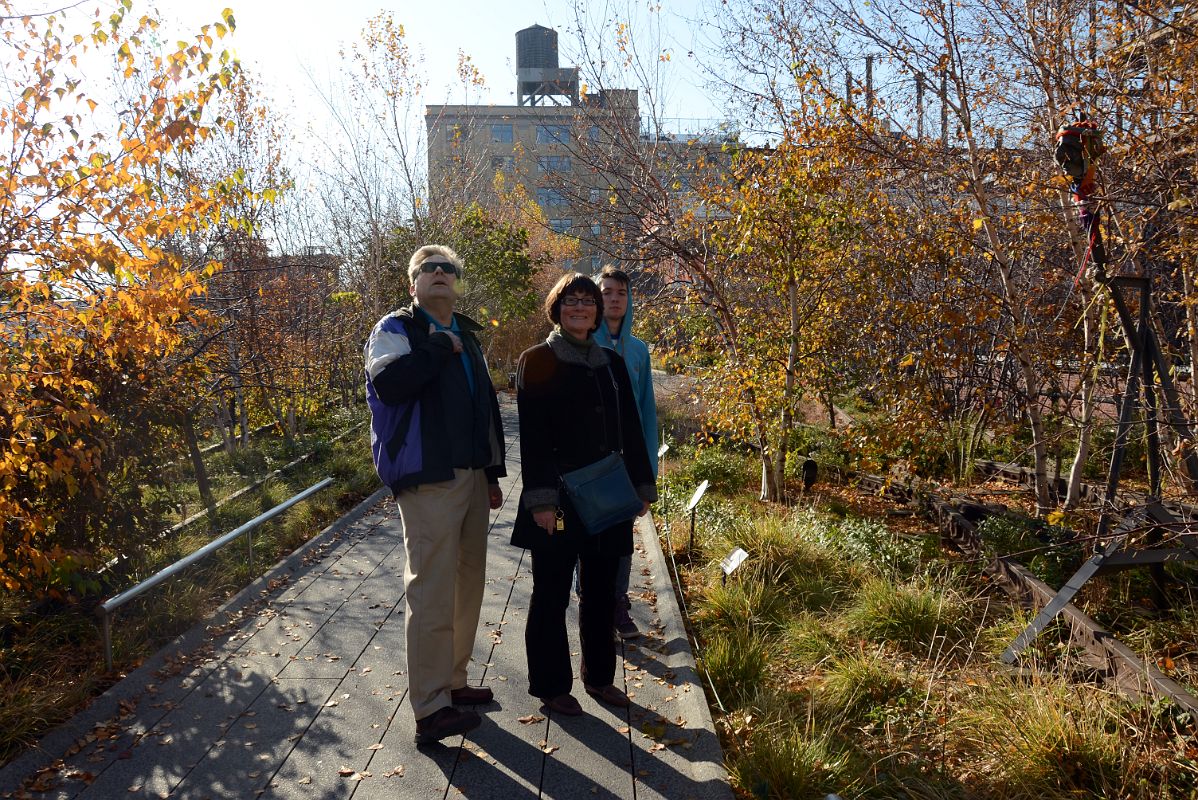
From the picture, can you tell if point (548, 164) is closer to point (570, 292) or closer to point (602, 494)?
point (570, 292)

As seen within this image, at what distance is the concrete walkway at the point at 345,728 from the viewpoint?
11.8 feet

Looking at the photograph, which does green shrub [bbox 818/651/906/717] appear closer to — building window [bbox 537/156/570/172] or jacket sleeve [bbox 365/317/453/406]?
jacket sleeve [bbox 365/317/453/406]

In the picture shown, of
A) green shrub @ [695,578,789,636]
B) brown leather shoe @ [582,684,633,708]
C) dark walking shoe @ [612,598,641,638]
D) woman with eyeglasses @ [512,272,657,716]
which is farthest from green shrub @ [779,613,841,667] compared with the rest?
woman with eyeglasses @ [512,272,657,716]

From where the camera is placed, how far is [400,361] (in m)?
3.68

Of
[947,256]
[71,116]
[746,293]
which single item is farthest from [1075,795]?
[746,293]

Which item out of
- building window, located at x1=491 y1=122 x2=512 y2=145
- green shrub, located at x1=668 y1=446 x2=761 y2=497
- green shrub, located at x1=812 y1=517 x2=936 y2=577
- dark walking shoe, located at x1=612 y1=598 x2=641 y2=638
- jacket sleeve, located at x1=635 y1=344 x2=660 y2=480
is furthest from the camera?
building window, located at x1=491 y1=122 x2=512 y2=145

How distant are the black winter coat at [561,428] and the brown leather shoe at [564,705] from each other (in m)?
0.72

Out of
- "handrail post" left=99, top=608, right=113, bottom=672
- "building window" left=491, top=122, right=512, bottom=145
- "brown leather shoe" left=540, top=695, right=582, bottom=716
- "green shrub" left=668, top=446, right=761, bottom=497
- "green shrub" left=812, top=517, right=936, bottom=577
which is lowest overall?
"green shrub" left=668, top=446, right=761, bottom=497

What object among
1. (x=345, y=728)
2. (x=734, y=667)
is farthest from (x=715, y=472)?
(x=345, y=728)

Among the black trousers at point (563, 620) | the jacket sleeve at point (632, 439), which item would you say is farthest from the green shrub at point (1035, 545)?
the black trousers at point (563, 620)

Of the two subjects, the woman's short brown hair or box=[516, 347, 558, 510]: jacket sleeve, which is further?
the woman's short brown hair

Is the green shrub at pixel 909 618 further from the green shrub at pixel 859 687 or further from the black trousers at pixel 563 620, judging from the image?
the black trousers at pixel 563 620

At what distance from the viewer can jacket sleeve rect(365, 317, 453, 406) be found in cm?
367

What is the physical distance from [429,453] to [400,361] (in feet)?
1.33
